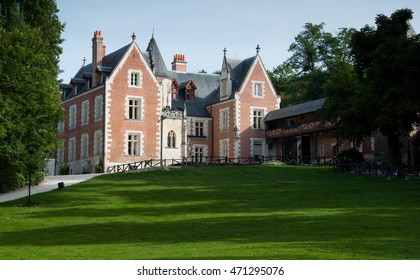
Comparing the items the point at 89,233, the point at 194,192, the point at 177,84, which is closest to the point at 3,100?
the point at 194,192

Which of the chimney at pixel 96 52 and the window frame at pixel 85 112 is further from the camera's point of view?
the window frame at pixel 85 112

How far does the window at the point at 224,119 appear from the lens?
5922 centimetres

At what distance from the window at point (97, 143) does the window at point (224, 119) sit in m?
12.9

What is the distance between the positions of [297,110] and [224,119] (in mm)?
7698

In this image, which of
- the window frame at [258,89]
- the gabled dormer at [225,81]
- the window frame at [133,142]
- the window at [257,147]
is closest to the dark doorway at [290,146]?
the window at [257,147]

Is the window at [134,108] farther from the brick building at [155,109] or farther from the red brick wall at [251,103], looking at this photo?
the red brick wall at [251,103]

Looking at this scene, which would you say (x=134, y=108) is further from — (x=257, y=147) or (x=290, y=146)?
(x=290, y=146)

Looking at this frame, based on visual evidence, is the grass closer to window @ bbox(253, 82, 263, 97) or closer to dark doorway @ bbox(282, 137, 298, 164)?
dark doorway @ bbox(282, 137, 298, 164)

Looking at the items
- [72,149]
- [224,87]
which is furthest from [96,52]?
[224,87]

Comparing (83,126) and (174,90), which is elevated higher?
(174,90)

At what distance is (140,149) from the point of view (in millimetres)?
50656

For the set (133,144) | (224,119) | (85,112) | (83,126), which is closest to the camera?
(133,144)

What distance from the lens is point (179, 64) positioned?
64188 mm

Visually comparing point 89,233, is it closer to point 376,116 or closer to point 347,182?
point 347,182
